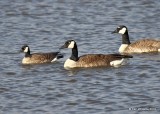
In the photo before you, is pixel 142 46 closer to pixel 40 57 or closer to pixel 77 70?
pixel 77 70

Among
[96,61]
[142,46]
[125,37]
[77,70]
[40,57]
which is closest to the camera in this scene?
[77,70]

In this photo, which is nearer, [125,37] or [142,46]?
[142,46]

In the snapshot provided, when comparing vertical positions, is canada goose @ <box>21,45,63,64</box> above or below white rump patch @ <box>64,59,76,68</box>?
above

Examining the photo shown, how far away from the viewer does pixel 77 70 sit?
23.5 meters

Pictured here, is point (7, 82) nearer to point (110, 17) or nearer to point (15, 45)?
point (15, 45)

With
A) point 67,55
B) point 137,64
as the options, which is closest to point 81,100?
point 137,64

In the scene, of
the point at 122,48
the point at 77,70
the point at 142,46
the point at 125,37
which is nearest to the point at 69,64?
the point at 77,70

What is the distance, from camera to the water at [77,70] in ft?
62.4

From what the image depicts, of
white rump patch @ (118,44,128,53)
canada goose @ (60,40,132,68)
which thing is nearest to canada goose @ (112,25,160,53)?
white rump patch @ (118,44,128,53)

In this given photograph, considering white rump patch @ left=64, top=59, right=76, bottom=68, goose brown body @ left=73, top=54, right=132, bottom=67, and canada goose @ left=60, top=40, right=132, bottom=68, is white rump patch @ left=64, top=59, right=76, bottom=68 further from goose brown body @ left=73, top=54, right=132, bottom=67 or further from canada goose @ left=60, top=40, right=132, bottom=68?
goose brown body @ left=73, top=54, right=132, bottom=67

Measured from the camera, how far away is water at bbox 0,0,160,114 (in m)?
19.0

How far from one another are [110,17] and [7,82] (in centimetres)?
1122

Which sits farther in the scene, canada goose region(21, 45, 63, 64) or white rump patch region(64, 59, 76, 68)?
canada goose region(21, 45, 63, 64)

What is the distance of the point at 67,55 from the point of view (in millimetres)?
25750
